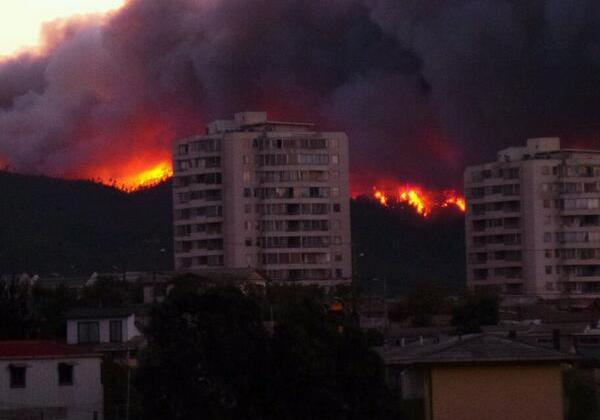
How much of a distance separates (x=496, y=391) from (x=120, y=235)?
118554 mm

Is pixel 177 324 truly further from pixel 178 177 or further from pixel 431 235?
pixel 431 235

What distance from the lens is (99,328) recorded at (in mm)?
69125

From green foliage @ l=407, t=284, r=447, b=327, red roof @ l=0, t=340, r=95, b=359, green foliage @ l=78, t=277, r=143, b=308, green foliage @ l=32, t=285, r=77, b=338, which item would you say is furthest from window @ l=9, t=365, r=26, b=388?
green foliage @ l=407, t=284, r=447, b=327

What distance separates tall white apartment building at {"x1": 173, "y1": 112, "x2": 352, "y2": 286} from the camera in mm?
139500

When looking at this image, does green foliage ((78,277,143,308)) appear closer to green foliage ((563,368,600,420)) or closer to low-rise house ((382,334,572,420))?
green foliage ((563,368,600,420))

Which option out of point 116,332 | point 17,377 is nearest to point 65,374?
point 17,377

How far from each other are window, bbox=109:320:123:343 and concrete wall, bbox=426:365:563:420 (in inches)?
1007

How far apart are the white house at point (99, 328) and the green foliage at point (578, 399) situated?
21.1m

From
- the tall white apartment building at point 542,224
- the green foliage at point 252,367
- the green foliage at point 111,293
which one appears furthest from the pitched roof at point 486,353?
the tall white apartment building at point 542,224

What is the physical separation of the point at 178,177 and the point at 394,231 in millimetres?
26756

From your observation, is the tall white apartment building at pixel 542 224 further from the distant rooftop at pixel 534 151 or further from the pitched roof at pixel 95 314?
the pitched roof at pixel 95 314

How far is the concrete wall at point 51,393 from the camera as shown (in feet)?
177

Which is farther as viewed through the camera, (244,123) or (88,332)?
(244,123)

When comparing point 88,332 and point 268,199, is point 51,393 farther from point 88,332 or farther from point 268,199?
point 268,199
